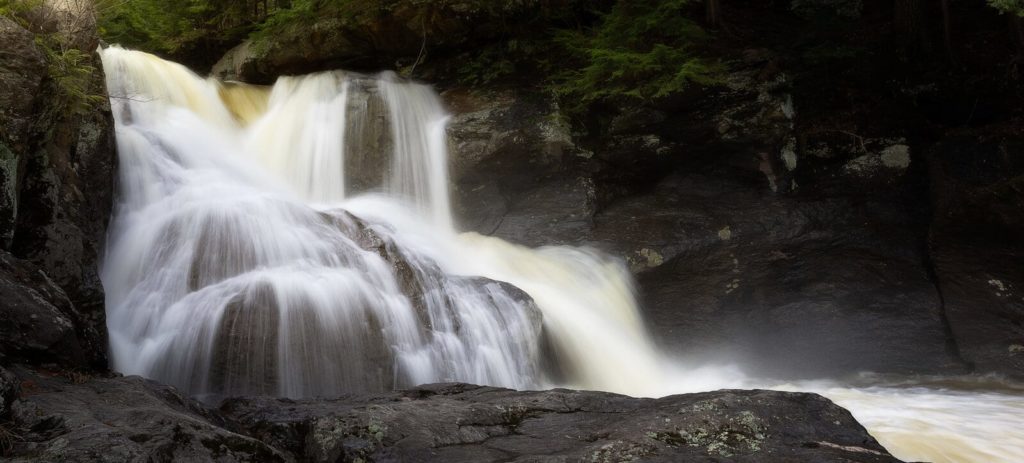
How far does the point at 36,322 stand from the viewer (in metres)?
3.96

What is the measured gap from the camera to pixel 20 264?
168 inches

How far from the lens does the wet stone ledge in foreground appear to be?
297 cm

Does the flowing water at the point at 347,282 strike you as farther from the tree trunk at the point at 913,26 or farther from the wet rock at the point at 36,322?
the tree trunk at the point at 913,26

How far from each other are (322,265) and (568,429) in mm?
3654

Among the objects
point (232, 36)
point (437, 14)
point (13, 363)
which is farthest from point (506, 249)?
point (232, 36)

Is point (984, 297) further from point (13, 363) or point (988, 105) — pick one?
point (13, 363)

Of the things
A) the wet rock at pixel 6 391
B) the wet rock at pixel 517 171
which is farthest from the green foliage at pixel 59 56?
the wet rock at pixel 517 171

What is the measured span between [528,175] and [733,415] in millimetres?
7263

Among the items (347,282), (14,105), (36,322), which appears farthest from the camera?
(347,282)

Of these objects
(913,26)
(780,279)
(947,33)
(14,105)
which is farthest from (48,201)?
(947,33)

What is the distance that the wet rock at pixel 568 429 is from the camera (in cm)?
335

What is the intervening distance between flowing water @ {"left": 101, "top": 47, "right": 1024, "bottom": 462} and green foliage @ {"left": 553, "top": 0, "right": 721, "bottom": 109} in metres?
2.44

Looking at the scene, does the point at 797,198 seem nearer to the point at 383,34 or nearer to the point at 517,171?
the point at 517,171

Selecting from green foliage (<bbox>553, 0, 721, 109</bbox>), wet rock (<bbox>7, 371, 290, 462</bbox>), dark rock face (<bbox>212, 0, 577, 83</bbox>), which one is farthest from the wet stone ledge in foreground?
dark rock face (<bbox>212, 0, 577, 83</bbox>)
